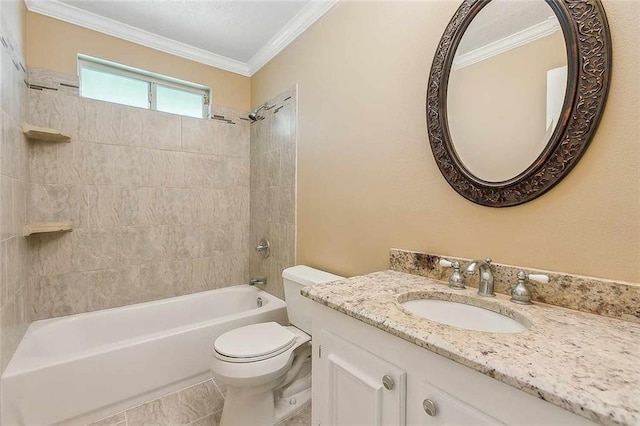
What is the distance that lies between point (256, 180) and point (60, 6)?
1.74 m

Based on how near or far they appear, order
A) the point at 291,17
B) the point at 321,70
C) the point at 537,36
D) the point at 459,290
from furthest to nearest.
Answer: the point at 291,17, the point at 321,70, the point at 459,290, the point at 537,36

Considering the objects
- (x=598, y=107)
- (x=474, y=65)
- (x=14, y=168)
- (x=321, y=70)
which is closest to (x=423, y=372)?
(x=598, y=107)

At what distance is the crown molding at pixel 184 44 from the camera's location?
1805 mm

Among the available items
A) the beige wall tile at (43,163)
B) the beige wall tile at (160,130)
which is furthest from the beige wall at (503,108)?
the beige wall tile at (43,163)

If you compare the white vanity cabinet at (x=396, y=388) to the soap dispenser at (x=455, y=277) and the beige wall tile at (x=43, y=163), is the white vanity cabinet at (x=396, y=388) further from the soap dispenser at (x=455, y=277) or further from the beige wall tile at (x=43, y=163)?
the beige wall tile at (x=43, y=163)

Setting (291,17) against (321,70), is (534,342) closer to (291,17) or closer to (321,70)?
(321,70)

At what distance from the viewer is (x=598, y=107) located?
0.78 metres

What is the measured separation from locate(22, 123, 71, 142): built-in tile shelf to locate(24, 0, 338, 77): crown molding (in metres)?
0.80

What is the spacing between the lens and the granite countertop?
1.44ft

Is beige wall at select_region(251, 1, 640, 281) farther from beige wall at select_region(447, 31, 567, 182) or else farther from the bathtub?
the bathtub

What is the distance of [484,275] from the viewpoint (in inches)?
37.7

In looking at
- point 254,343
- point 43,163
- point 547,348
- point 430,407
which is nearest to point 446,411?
point 430,407

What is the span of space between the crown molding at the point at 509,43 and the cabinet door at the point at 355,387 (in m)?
1.12

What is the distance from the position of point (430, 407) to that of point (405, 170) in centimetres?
95
